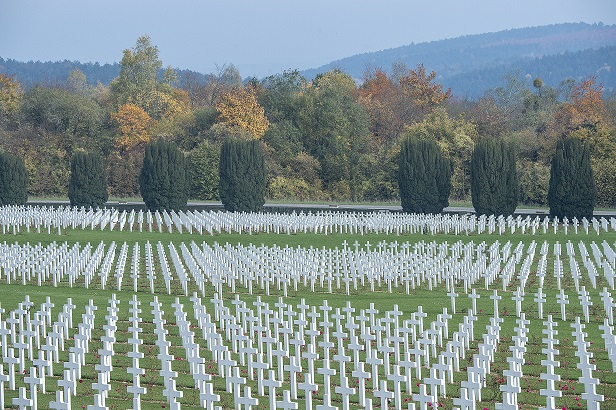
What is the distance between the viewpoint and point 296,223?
48938 mm

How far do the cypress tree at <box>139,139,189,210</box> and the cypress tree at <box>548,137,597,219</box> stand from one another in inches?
784

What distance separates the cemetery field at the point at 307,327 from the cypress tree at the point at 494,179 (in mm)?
6488

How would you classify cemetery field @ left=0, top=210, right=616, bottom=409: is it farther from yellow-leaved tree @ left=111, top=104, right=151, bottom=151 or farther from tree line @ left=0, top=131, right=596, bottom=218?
yellow-leaved tree @ left=111, top=104, right=151, bottom=151

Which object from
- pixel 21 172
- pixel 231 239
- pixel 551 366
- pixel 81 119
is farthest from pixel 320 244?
pixel 81 119

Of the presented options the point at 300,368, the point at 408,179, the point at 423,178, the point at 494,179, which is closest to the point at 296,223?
the point at 408,179

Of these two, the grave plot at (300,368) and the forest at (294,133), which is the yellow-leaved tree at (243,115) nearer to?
the forest at (294,133)

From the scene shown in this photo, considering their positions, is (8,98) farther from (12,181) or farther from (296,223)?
(296,223)

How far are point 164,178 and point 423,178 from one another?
45.6 ft

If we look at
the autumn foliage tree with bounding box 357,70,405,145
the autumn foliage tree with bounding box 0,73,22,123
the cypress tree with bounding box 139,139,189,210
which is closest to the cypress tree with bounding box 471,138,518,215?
the cypress tree with bounding box 139,139,189,210

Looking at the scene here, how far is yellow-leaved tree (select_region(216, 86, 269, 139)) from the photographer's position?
74.4m

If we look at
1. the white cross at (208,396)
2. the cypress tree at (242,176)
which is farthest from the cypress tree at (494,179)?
the white cross at (208,396)

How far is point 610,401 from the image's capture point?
17.0 meters

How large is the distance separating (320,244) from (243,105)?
31878 millimetres

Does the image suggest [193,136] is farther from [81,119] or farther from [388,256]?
[388,256]
